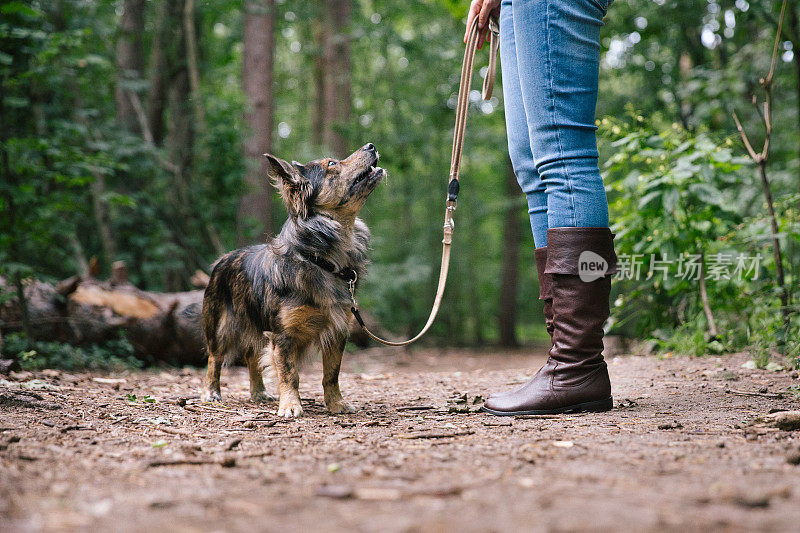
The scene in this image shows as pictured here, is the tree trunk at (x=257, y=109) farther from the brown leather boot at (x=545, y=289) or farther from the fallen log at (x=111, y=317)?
the brown leather boot at (x=545, y=289)

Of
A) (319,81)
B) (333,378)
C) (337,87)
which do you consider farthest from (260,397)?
(319,81)

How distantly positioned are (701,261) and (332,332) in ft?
10.8

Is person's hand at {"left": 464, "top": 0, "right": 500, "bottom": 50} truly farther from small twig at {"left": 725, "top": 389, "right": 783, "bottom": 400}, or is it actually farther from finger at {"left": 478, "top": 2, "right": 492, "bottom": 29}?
small twig at {"left": 725, "top": 389, "right": 783, "bottom": 400}

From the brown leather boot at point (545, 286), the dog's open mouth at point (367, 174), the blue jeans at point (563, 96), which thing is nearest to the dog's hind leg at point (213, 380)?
the dog's open mouth at point (367, 174)

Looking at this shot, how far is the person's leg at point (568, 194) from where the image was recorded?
2818 mm

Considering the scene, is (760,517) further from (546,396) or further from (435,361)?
(435,361)

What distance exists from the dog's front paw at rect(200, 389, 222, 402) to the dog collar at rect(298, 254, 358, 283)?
116cm

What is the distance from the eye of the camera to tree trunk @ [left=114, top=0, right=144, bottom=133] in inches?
395

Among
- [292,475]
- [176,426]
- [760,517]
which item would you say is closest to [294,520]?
[292,475]

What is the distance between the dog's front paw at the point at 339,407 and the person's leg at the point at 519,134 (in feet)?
4.45

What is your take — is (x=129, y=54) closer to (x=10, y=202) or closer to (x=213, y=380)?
(x=10, y=202)

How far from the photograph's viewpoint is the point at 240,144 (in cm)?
827

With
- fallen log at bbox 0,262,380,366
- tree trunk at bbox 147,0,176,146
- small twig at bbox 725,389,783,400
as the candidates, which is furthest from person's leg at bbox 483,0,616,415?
tree trunk at bbox 147,0,176,146

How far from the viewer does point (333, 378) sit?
3.56 metres
